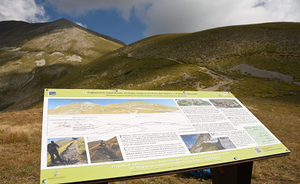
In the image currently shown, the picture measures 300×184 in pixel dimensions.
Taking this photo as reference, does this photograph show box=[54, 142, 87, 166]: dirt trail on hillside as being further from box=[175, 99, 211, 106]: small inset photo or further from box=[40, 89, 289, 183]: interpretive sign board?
box=[175, 99, 211, 106]: small inset photo

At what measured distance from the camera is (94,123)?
3447 millimetres

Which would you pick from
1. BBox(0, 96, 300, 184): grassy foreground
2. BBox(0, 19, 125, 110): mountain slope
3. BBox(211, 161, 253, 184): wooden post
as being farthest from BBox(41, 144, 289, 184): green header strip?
BBox(0, 19, 125, 110): mountain slope

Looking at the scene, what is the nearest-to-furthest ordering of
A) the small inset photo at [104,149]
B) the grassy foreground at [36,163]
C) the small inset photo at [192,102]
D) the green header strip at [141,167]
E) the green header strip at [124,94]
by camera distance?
the green header strip at [141,167] < the small inset photo at [104,149] < the green header strip at [124,94] < the small inset photo at [192,102] < the grassy foreground at [36,163]

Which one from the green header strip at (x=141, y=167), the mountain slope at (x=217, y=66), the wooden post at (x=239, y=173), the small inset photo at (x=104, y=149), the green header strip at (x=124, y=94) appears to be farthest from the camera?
the mountain slope at (x=217, y=66)

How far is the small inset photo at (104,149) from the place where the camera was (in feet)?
9.55

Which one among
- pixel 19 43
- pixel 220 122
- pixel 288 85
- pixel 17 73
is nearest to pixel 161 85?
pixel 288 85

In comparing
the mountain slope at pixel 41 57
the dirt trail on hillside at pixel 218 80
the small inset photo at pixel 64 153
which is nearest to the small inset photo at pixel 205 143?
the small inset photo at pixel 64 153

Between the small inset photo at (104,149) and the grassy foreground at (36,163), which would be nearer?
the small inset photo at (104,149)

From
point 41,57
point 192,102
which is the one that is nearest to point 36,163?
point 192,102

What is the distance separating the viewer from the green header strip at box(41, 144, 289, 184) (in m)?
2.58

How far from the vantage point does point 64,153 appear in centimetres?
276

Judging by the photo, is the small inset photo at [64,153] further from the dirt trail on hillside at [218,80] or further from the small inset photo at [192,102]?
the dirt trail on hillside at [218,80]

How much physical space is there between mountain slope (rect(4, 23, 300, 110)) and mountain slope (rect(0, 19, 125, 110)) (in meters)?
40.1

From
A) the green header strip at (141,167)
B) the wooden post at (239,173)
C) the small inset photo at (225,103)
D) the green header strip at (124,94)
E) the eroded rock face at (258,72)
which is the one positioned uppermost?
the eroded rock face at (258,72)
